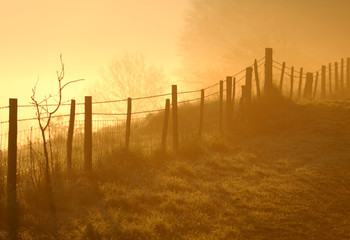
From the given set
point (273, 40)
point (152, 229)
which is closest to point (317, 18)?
point (273, 40)

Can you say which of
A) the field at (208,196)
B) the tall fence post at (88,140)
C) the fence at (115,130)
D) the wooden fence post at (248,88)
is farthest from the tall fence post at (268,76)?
the tall fence post at (88,140)

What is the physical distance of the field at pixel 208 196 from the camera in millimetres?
7238

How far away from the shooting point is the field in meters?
7.24

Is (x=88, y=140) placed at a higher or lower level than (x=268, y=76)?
lower

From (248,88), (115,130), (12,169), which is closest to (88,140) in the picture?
(12,169)

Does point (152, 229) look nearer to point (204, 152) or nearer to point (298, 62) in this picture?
point (204, 152)

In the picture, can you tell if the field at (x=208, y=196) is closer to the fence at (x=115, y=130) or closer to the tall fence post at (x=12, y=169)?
the tall fence post at (x=12, y=169)

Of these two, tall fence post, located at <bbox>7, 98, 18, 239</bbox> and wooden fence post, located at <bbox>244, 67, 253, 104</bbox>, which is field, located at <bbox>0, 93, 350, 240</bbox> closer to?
tall fence post, located at <bbox>7, 98, 18, 239</bbox>

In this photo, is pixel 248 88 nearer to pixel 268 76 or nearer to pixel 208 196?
pixel 268 76

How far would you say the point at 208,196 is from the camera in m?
9.03

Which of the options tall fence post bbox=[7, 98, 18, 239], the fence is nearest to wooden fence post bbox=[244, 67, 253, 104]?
the fence

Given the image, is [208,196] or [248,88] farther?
[248,88]

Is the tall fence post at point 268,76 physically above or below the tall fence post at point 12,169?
above

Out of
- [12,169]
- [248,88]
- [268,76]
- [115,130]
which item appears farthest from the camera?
[115,130]
